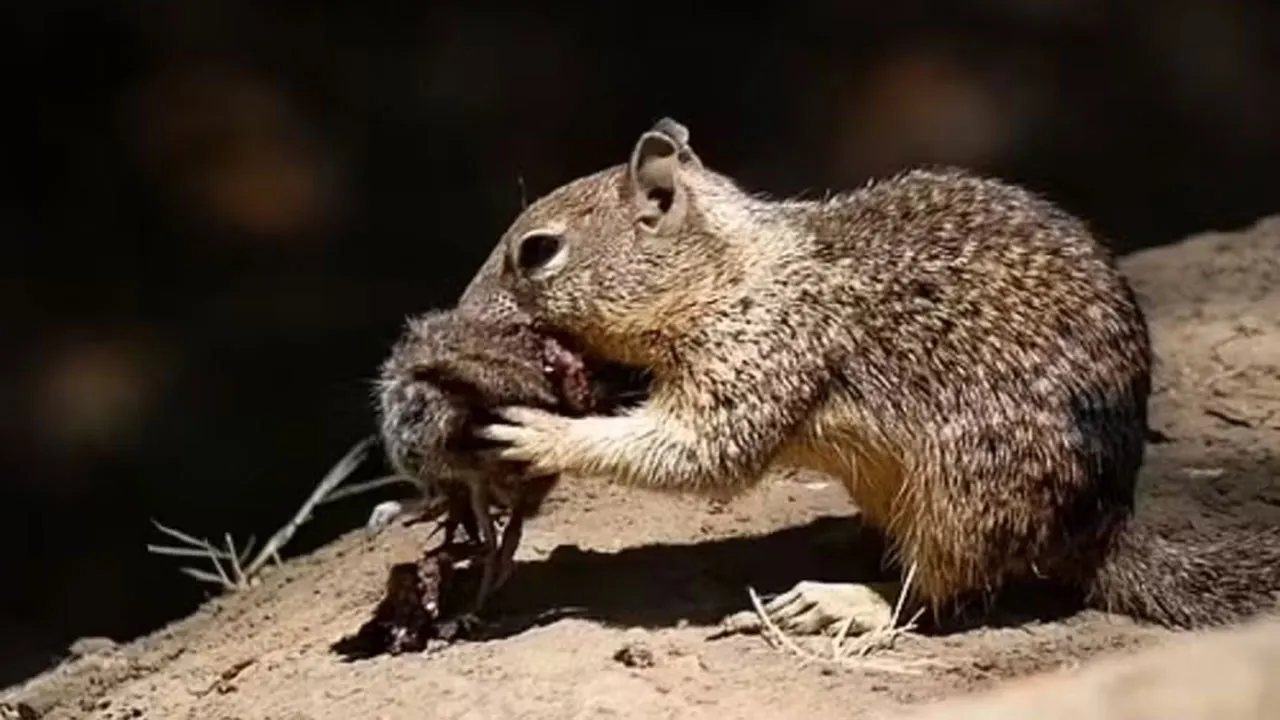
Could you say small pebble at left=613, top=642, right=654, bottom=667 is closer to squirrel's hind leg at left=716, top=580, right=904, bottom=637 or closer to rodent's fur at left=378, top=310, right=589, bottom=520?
squirrel's hind leg at left=716, top=580, right=904, bottom=637

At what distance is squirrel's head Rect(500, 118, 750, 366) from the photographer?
3756 mm

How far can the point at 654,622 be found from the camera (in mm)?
3643

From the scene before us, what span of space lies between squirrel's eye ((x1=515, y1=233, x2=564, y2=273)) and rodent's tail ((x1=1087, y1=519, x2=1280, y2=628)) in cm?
100

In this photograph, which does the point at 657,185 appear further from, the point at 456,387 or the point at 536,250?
the point at 456,387

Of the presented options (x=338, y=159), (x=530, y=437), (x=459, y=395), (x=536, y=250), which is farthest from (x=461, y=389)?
(x=338, y=159)

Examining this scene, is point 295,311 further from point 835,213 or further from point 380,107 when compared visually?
point 835,213

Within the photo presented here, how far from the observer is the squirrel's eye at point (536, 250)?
3785 millimetres

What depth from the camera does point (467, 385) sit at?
3674 millimetres

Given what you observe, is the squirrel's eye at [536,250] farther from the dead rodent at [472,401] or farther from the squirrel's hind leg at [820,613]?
the squirrel's hind leg at [820,613]

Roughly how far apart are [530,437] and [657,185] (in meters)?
0.49

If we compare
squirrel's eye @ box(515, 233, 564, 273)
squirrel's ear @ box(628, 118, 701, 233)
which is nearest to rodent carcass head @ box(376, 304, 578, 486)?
squirrel's eye @ box(515, 233, 564, 273)

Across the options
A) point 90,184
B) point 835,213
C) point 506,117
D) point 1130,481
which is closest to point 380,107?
point 506,117

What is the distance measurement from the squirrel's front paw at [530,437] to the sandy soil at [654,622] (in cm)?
26

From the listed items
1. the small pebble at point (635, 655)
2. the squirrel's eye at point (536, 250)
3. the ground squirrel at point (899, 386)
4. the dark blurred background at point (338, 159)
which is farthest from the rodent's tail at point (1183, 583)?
the dark blurred background at point (338, 159)
